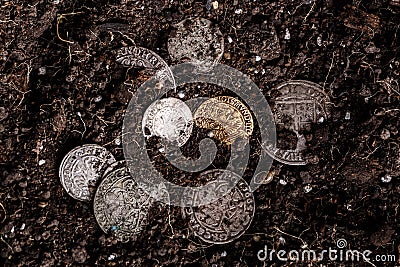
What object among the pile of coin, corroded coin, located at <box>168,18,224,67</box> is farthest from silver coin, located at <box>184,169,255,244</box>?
corroded coin, located at <box>168,18,224,67</box>

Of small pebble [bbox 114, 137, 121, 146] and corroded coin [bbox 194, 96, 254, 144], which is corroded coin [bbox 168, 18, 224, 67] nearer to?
corroded coin [bbox 194, 96, 254, 144]

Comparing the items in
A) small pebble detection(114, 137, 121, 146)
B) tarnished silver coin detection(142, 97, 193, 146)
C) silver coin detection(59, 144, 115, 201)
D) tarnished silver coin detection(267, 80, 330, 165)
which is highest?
tarnished silver coin detection(267, 80, 330, 165)

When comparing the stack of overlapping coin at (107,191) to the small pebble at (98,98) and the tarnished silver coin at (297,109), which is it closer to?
the small pebble at (98,98)

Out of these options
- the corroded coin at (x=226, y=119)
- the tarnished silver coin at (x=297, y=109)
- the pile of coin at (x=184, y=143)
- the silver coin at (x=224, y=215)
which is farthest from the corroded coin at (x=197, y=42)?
the silver coin at (x=224, y=215)

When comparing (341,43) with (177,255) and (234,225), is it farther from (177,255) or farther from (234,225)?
(177,255)

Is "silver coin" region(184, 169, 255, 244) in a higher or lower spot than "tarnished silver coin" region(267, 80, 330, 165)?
lower

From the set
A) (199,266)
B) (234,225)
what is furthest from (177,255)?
(234,225)

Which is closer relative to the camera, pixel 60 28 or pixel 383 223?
pixel 383 223
